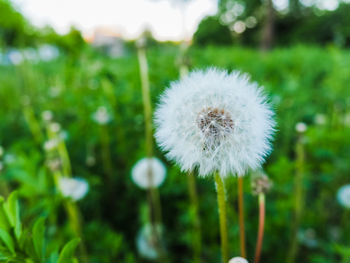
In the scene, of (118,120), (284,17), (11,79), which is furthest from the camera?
(284,17)

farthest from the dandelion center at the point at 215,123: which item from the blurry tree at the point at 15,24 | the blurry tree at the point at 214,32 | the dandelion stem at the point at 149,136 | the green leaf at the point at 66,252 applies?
the blurry tree at the point at 214,32

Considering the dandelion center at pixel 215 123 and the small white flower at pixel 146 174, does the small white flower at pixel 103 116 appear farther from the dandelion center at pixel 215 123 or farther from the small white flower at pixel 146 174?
the dandelion center at pixel 215 123

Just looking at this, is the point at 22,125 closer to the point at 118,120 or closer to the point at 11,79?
the point at 118,120

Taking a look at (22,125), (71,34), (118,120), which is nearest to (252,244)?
(118,120)

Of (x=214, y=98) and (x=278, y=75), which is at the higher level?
(x=214, y=98)

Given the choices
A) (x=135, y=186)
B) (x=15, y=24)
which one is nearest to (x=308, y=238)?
(x=135, y=186)

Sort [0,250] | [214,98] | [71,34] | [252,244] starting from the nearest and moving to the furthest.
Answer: [0,250], [214,98], [252,244], [71,34]
